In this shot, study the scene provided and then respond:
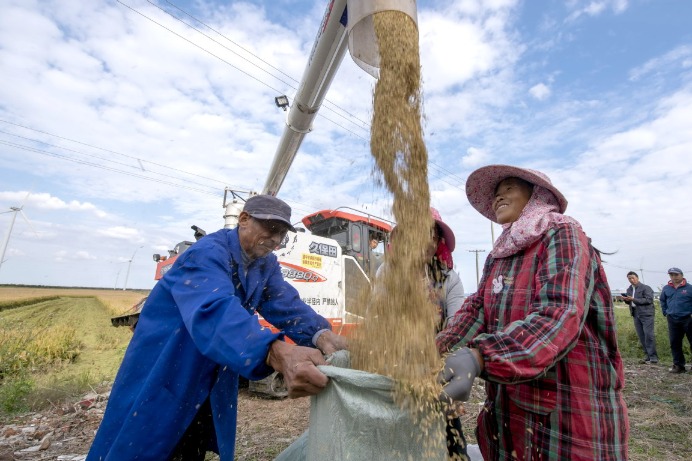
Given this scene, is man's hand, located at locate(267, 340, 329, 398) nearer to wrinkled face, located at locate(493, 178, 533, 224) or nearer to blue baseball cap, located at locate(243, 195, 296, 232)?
blue baseball cap, located at locate(243, 195, 296, 232)

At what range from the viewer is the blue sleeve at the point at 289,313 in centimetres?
211

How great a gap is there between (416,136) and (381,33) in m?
0.68

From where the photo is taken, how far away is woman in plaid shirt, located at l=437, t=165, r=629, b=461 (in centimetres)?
119

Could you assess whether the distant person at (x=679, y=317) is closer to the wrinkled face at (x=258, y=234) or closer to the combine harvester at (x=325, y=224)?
the combine harvester at (x=325, y=224)

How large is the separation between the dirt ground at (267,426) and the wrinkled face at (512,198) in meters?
2.93

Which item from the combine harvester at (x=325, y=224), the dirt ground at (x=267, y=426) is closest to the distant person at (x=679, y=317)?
the dirt ground at (x=267, y=426)

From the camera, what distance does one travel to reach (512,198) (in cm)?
164

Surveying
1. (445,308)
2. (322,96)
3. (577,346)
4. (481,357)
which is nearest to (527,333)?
(481,357)

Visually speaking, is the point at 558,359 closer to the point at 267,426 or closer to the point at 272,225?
the point at 272,225

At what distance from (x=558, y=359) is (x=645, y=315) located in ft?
28.1

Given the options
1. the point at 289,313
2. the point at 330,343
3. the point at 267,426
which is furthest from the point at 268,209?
the point at 267,426

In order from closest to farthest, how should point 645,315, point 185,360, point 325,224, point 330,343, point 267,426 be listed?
1. point 185,360
2. point 330,343
3. point 267,426
4. point 325,224
5. point 645,315

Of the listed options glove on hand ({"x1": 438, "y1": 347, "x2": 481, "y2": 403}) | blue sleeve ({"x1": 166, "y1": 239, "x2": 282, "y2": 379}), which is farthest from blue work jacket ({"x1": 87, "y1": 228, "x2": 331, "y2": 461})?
glove on hand ({"x1": 438, "y1": 347, "x2": 481, "y2": 403})

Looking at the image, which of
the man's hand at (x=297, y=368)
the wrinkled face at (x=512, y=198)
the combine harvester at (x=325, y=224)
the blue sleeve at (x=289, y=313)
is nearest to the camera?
the man's hand at (x=297, y=368)
